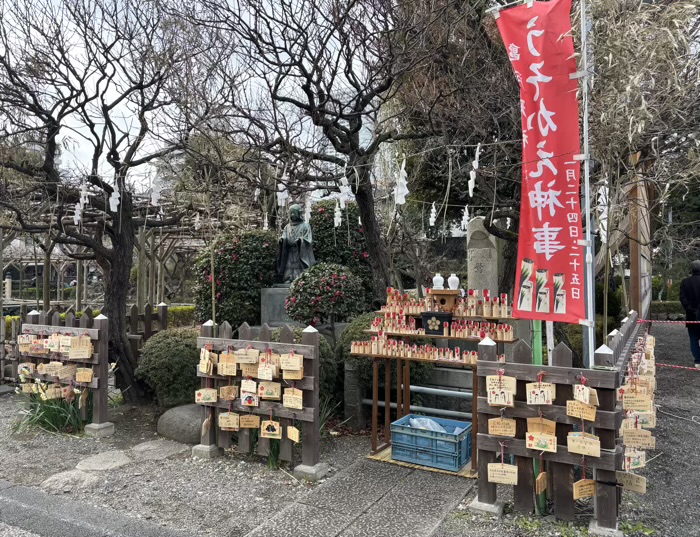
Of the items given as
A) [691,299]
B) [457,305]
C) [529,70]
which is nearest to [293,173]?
[457,305]

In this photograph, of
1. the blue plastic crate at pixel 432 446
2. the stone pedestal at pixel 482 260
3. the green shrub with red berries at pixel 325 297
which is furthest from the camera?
the stone pedestal at pixel 482 260

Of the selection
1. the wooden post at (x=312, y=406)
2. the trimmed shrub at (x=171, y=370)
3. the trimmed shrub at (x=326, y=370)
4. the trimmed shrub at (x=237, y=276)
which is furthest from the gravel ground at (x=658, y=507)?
the trimmed shrub at (x=237, y=276)

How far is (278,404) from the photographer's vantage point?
4750mm

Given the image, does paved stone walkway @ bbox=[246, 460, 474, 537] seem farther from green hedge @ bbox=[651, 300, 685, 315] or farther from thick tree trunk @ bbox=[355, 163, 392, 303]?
green hedge @ bbox=[651, 300, 685, 315]

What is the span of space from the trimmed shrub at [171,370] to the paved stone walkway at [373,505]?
2.65 meters

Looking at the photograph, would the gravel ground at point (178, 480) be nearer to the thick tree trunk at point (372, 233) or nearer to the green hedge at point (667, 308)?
the thick tree trunk at point (372, 233)

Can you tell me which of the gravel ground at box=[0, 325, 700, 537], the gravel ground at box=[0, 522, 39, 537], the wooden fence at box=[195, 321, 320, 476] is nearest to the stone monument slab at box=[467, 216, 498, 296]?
the gravel ground at box=[0, 325, 700, 537]

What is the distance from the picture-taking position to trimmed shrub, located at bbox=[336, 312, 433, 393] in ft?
19.5

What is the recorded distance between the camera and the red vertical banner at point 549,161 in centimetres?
391

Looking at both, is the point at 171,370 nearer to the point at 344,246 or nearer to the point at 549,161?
the point at 344,246

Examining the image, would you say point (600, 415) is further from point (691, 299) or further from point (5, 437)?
point (691, 299)

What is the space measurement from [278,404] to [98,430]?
269cm

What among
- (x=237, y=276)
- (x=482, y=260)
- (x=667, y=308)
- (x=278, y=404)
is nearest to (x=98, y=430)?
(x=278, y=404)

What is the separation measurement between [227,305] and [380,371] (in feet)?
12.7
